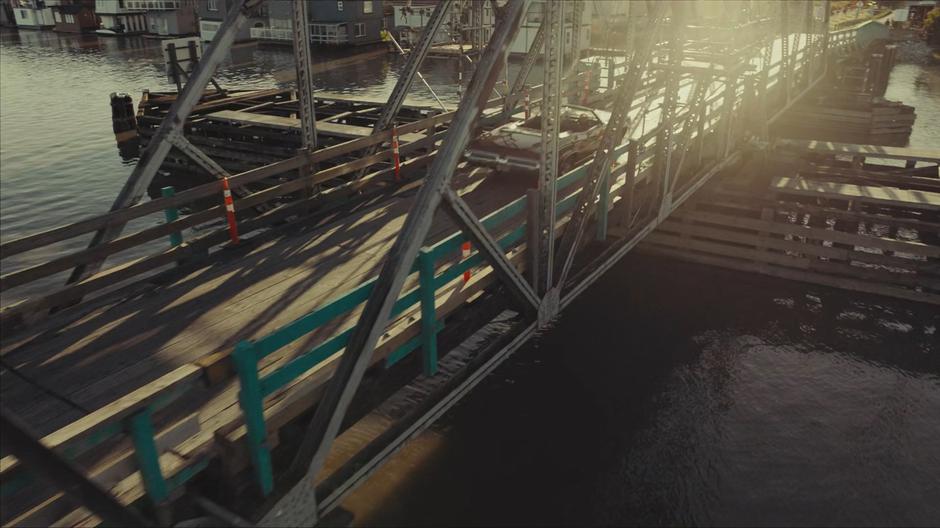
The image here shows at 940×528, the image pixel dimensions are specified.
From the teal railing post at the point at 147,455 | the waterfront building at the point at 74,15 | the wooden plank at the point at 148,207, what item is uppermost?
the waterfront building at the point at 74,15

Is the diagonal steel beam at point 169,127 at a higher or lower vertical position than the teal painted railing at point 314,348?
higher

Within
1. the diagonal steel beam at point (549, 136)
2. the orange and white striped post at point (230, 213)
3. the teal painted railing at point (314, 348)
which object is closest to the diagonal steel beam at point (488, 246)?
the teal painted railing at point (314, 348)

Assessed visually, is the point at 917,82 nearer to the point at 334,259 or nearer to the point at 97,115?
the point at 334,259

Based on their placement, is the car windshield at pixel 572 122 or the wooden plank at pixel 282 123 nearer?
the car windshield at pixel 572 122

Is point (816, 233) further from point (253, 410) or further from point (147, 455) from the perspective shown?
point (147, 455)

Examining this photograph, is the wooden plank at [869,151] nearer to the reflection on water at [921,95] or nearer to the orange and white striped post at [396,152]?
the orange and white striped post at [396,152]

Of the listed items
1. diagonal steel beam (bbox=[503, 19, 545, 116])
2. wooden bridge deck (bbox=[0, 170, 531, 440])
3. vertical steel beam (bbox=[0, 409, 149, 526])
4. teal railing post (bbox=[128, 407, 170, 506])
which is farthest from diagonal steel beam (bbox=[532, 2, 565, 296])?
diagonal steel beam (bbox=[503, 19, 545, 116])

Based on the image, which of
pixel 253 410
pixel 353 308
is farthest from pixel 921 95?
pixel 253 410

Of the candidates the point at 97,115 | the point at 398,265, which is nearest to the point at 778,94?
the point at 398,265
